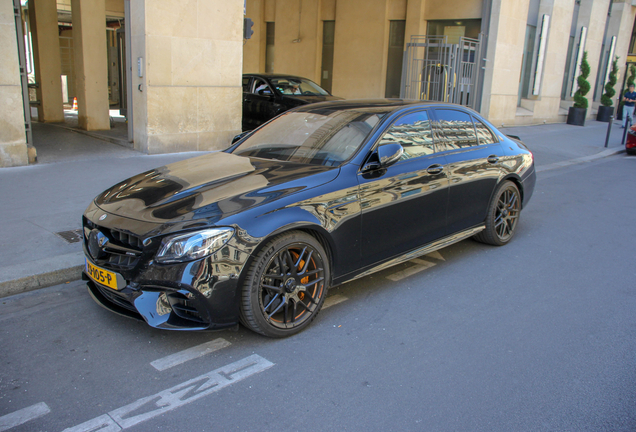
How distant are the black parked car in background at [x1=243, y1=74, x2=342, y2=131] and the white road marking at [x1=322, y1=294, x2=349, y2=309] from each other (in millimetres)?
9053

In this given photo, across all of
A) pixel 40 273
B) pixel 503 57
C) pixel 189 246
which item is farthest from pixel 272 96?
pixel 189 246

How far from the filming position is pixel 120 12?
819 inches

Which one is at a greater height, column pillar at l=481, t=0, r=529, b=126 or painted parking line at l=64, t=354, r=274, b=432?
column pillar at l=481, t=0, r=529, b=126

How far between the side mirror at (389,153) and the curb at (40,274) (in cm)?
287

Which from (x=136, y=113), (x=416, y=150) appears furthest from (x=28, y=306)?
(x=136, y=113)

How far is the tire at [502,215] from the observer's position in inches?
230

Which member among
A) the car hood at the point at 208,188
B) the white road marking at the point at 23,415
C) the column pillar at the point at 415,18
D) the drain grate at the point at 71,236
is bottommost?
the white road marking at the point at 23,415

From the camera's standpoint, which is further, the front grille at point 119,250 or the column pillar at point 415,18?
the column pillar at point 415,18

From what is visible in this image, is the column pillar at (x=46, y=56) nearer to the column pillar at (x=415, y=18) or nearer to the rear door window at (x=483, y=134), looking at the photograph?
the rear door window at (x=483, y=134)

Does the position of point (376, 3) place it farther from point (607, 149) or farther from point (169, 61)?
point (169, 61)

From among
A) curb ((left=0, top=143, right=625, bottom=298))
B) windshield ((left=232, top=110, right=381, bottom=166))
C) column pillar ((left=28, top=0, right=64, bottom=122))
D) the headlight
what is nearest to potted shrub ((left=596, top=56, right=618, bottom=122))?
column pillar ((left=28, top=0, right=64, bottom=122))

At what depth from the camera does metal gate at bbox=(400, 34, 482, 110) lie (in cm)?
1712

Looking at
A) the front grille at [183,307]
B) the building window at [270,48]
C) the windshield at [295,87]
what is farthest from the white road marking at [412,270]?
the building window at [270,48]

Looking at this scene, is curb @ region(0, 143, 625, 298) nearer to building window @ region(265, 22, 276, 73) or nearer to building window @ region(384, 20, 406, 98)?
building window @ region(384, 20, 406, 98)
